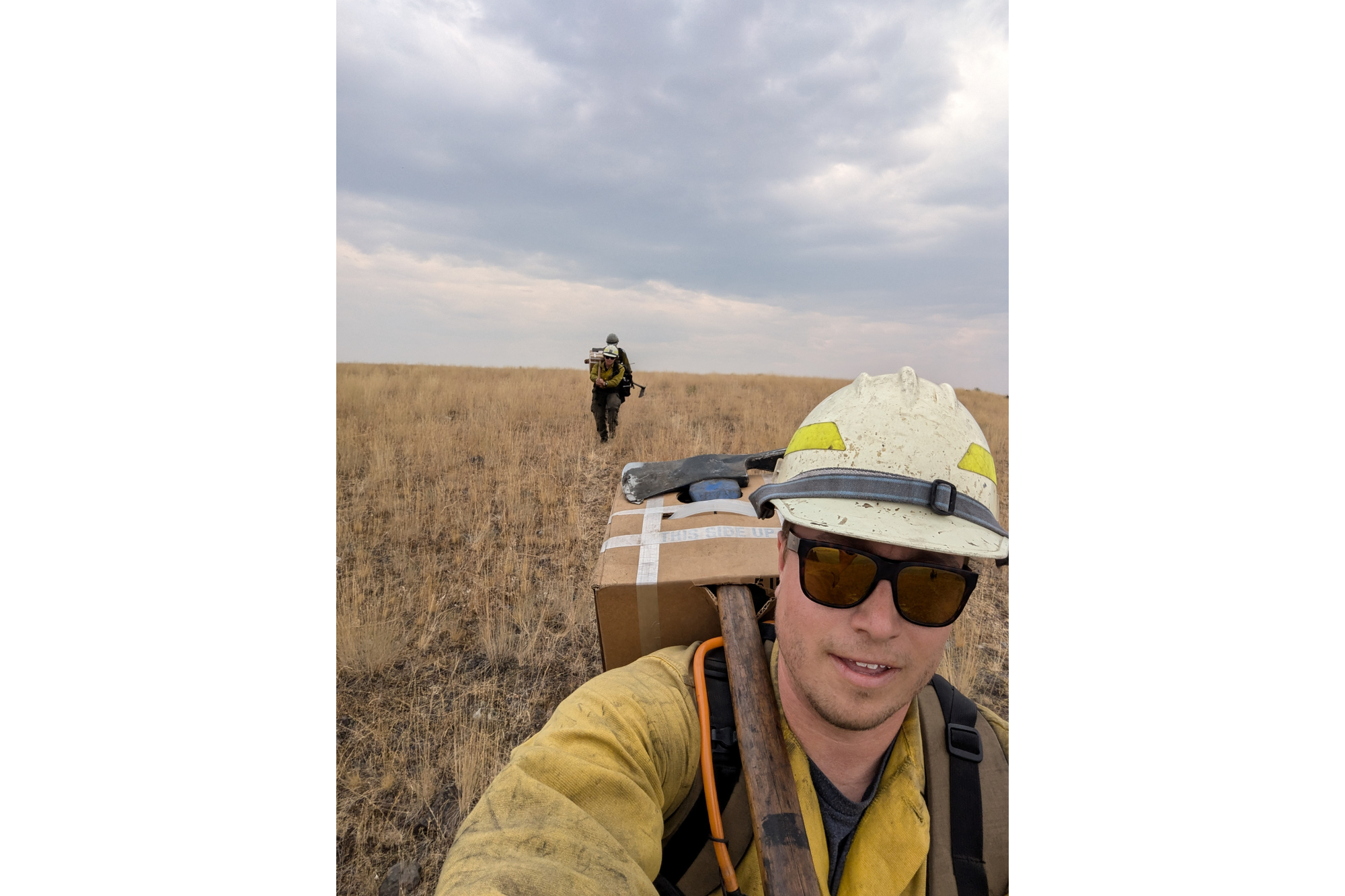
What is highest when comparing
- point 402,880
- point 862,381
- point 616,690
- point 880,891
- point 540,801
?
point 862,381

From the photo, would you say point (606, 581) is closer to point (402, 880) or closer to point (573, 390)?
point (402, 880)

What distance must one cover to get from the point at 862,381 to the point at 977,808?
47.2 inches

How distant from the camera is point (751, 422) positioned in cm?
934

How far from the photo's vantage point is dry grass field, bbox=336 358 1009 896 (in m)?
2.25

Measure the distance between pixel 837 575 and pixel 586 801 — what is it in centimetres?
77

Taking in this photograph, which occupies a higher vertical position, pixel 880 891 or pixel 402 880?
pixel 880 891

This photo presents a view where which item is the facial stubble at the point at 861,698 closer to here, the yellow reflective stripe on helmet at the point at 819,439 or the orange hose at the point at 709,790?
the orange hose at the point at 709,790

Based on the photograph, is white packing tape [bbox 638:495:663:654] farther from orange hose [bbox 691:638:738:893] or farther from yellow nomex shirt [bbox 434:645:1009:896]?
orange hose [bbox 691:638:738:893]

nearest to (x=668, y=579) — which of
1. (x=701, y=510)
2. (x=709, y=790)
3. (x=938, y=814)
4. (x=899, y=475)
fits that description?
A: (x=701, y=510)

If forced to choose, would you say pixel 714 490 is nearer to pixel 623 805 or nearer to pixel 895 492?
pixel 895 492

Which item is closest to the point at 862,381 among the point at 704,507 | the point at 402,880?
the point at 704,507

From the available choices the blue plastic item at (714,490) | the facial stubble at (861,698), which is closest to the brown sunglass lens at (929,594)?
the facial stubble at (861,698)

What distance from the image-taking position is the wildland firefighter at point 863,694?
4.05ft

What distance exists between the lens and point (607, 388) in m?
8.25
